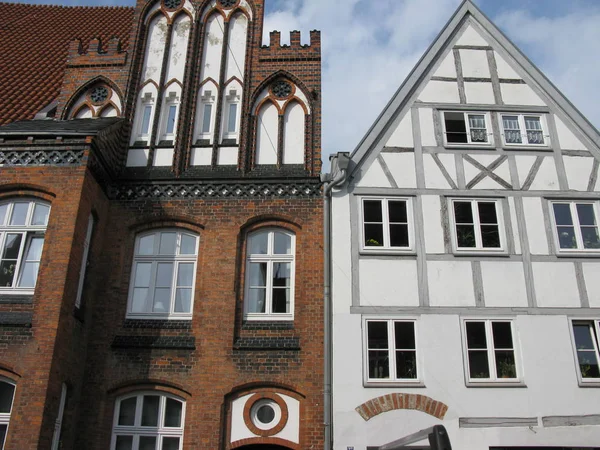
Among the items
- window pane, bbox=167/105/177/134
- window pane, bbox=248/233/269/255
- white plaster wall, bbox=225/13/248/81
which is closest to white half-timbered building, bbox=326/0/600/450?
window pane, bbox=248/233/269/255

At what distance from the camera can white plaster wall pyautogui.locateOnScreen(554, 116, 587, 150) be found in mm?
12852

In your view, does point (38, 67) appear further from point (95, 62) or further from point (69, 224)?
point (69, 224)

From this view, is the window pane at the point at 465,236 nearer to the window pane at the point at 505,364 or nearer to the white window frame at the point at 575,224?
the white window frame at the point at 575,224

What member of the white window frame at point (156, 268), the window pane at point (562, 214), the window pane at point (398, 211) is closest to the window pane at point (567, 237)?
the window pane at point (562, 214)

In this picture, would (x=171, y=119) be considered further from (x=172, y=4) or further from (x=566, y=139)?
(x=566, y=139)

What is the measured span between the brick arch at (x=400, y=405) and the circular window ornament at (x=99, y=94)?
28.6ft

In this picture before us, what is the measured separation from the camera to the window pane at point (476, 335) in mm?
11219

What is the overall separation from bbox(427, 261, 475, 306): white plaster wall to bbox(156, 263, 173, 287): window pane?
16.8ft

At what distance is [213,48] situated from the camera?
14070 millimetres

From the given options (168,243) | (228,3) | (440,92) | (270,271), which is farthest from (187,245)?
(440,92)

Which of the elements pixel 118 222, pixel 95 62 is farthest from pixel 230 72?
pixel 118 222

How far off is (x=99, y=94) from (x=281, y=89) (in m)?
4.14

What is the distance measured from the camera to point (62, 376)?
34.1ft

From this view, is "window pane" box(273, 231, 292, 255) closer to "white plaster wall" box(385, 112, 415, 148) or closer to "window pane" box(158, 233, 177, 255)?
"window pane" box(158, 233, 177, 255)
